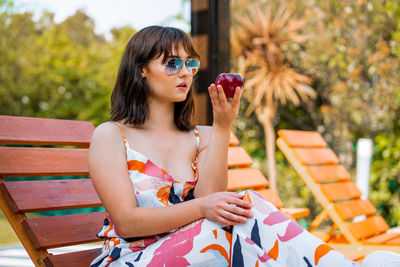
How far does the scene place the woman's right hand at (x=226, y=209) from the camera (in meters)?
1.48

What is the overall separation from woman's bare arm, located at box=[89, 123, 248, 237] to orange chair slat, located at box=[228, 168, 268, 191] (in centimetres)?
155

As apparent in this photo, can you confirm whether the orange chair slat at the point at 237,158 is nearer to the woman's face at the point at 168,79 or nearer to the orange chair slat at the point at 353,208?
the orange chair slat at the point at 353,208

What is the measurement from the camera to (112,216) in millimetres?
1608

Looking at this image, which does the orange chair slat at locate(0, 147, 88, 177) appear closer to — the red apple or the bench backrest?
the bench backrest

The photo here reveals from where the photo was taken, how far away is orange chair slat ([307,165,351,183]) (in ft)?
12.7

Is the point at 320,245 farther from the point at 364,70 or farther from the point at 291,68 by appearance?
the point at 291,68

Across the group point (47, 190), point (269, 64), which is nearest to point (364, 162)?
point (269, 64)

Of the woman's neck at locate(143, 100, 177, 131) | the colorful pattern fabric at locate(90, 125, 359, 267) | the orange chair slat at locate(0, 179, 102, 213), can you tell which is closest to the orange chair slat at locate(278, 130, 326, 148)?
the orange chair slat at locate(0, 179, 102, 213)

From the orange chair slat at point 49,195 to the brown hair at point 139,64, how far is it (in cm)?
57

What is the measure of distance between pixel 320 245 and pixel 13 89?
10.1 m

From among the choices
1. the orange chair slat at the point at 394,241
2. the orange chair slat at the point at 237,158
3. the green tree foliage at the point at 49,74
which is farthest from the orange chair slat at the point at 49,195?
the green tree foliage at the point at 49,74

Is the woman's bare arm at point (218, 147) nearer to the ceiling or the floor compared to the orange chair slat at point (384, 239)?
nearer to the ceiling

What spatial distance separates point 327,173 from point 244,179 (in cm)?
109

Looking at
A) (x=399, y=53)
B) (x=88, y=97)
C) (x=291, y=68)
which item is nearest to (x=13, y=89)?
(x=88, y=97)
